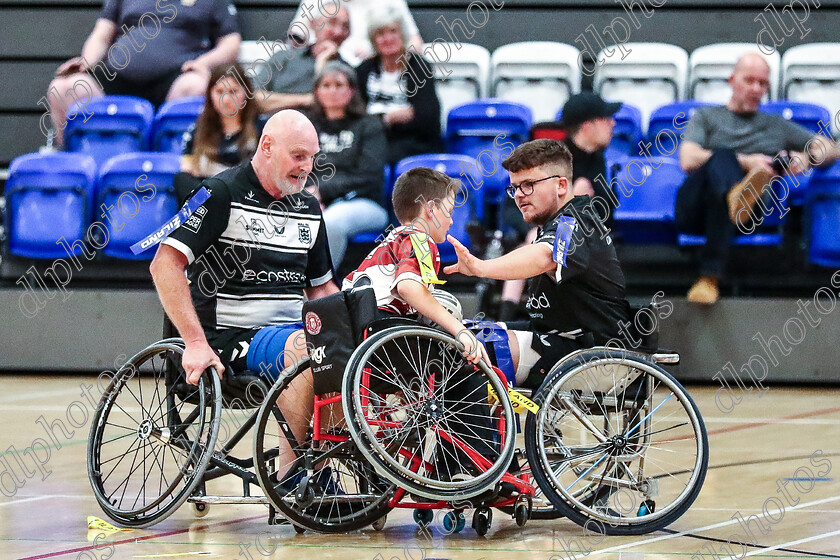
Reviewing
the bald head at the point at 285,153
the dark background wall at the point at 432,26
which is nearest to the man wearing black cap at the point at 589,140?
the dark background wall at the point at 432,26

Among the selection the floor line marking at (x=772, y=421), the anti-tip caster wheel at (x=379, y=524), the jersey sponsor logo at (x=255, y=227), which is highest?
the jersey sponsor logo at (x=255, y=227)

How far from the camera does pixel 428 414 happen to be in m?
2.64

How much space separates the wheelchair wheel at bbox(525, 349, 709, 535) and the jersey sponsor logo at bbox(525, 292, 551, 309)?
26 centimetres

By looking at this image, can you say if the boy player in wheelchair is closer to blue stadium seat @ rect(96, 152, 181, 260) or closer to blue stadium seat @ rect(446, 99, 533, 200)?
blue stadium seat @ rect(446, 99, 533, 200)

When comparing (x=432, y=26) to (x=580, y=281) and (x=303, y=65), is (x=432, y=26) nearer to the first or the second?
(x=303, y=65)

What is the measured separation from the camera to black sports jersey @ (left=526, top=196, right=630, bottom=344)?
287cm

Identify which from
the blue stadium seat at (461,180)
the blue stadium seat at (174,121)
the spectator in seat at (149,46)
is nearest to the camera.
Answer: the blue stadium seat at (461,180)

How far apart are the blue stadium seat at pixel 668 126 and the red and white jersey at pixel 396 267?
3587mm

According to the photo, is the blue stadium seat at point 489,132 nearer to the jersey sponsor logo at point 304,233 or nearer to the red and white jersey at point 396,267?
the jersey sponsor logo at point 304,233

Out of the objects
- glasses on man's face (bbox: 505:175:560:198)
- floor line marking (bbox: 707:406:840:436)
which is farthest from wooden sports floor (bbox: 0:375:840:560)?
glasses on man's face (bbox: 505:175:560:198)

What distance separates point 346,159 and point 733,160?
194 cm

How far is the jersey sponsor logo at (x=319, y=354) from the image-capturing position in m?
2.66

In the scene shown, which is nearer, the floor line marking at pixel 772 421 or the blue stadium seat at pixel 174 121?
the floor line marking at pixel 772 421

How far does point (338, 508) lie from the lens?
2.77 m
